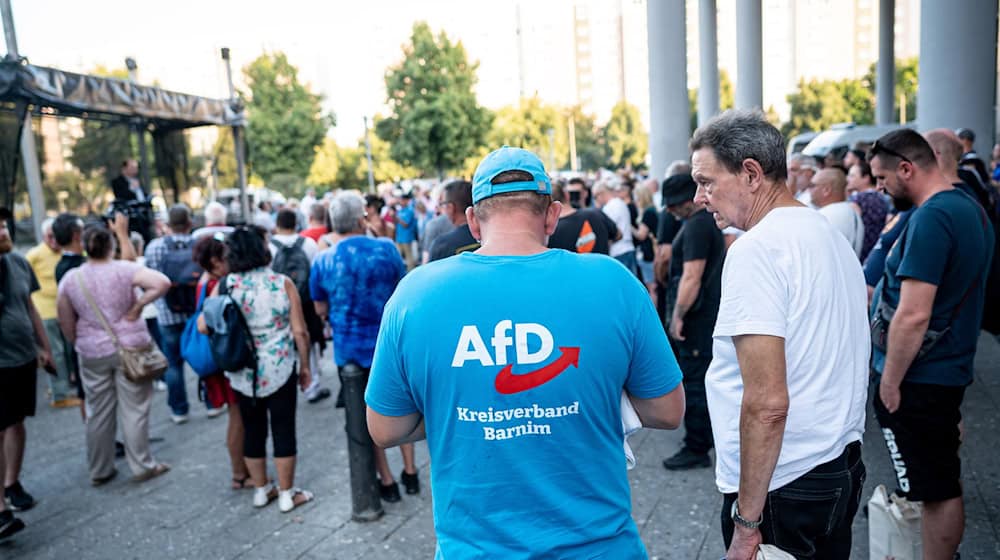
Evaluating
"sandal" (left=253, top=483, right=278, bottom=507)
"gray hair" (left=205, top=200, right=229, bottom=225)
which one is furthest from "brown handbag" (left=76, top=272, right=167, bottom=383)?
"gray hair" (left=205, top=200, right=229, bottom=225)

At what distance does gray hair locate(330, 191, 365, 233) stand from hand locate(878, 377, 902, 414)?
11.2 ft

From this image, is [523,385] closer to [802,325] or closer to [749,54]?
[802,325]

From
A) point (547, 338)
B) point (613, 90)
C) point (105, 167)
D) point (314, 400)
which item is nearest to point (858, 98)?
point (105, 167)

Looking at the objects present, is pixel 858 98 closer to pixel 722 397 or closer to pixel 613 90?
pixel 722 397

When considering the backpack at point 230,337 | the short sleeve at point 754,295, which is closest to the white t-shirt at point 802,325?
the short sleeve at point 754,295

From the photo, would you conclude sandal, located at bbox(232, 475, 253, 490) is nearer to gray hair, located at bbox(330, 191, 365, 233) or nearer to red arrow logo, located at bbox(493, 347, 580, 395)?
gray hair, located at bbox(330, 191, 365, 233)

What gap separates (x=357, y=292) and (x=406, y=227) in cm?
1188

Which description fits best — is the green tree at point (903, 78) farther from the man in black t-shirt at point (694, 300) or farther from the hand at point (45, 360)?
the hand at point (45, 360)

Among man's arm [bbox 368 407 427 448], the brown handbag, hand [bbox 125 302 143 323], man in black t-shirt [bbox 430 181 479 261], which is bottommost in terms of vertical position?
the brown handbag

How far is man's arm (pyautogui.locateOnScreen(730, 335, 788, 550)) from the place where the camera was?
1902mm

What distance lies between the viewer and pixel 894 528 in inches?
120

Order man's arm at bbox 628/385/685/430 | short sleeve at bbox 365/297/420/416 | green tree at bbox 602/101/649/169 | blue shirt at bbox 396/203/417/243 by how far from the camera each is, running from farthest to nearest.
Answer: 1. green tree at bbox 602/101/649/169
2. blue shirt at bbox 396/203/417/243
3. man's arm at bbox 628/385/685/430
4. short sleeve at bbox 365/297/420/416

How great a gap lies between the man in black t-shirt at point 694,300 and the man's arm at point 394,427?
10.5 ft

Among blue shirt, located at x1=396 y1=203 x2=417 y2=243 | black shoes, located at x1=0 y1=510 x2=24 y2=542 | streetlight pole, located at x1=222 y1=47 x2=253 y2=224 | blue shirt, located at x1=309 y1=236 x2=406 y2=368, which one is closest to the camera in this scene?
black shoes, located at x1=0 y1=510 x2=24 y2=542
